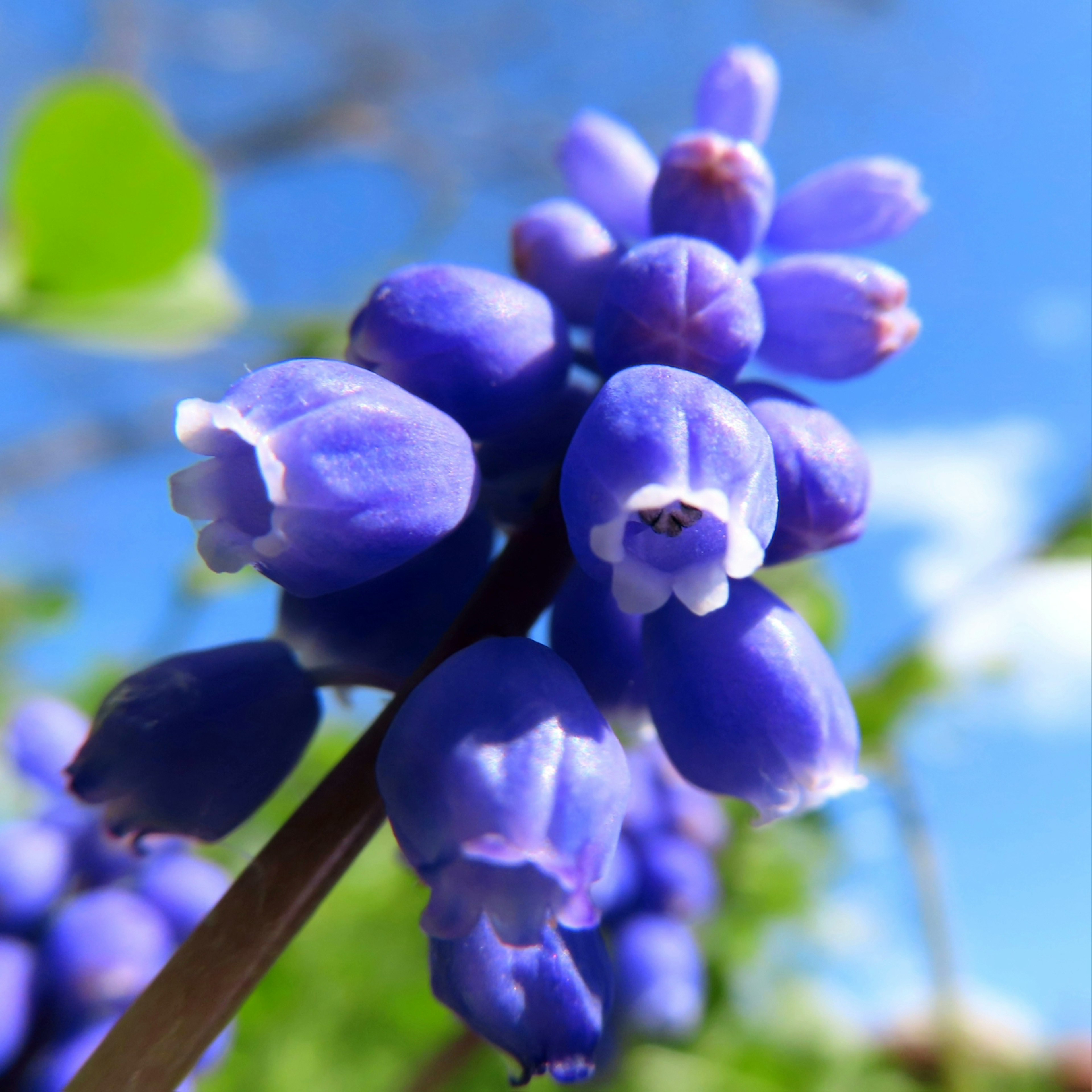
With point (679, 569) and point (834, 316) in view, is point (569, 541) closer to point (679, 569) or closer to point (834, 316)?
point (679, 569)

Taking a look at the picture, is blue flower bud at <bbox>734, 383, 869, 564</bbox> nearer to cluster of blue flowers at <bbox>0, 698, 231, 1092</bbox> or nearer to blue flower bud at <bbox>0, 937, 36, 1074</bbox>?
cluster of blue flowers at <bbox>0, 698, 231, 1092</bbox>

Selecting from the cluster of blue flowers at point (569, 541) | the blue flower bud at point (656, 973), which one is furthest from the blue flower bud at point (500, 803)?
the blue flower bud at point (656, 973)

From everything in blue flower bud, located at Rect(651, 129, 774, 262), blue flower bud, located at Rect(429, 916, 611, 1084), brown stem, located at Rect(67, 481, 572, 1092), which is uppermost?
blue flower bud, located at Rect(651, 129, 774, 262)

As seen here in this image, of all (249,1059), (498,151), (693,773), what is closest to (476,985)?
(693,773)

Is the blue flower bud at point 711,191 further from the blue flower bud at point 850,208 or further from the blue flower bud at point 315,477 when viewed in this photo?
the blue flower bud at point 315,477

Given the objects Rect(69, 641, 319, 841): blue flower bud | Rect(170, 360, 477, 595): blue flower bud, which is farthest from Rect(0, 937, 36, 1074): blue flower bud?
Rect(170, 360, 477, 595): blue flower bud

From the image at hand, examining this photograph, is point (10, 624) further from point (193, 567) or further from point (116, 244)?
point (116, 244)

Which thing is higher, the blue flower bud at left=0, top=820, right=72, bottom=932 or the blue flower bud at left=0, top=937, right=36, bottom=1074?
the blue flower bud at left=0, top=820, right=72, bottom=932
